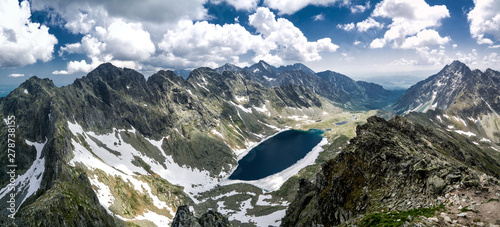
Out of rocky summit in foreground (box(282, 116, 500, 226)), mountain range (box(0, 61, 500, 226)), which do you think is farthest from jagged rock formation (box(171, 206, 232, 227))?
rocky summit in foreground (box(282, 116, 500, 226))

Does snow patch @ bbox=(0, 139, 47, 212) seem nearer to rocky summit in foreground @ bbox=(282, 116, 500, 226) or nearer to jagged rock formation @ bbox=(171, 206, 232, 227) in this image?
jagged rock formation @ bbox=(171, 206, 232, 227)

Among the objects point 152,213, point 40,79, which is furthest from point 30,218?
point 40,79

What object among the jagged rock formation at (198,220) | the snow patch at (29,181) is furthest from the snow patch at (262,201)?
the snow patch at (29,181)

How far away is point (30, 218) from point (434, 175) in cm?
6362

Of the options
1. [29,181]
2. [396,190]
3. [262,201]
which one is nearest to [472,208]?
[396,190]

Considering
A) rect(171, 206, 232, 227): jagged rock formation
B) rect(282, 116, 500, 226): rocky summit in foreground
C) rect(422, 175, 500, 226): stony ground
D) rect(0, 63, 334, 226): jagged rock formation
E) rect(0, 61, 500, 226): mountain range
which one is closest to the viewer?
rect(422, 175, 500, 226): stony ground

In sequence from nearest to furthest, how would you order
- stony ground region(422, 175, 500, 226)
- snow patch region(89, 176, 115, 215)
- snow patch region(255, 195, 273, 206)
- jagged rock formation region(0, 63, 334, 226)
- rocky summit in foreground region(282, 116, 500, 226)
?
stony ground region(422, 175, 500, 226) < rocky summit in foreground region(282, 116, 500, 226) < jagged rock formation region(0, 63, 334, 226) < snow patch region(89, 176, 115, 215) < snow patch region(255, 195, 273, 206)

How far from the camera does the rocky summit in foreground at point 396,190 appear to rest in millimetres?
14237

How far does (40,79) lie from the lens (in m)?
169

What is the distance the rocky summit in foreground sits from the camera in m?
14.2

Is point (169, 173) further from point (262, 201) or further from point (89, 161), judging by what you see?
point (262, 201)

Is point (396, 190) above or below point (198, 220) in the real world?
above

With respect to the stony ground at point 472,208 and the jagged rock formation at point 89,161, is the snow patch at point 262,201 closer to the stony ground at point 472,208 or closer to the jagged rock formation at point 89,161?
the jagged rock formation at point 89,161

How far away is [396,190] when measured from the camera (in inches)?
878
